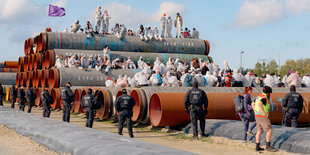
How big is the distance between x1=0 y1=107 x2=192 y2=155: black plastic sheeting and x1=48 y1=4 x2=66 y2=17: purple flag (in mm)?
21519

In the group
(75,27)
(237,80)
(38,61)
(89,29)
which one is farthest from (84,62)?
(237,80)

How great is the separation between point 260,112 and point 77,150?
174 inches

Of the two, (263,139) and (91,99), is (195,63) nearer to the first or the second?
(91,99)

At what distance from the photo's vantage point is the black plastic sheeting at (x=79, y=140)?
5875 millimetres

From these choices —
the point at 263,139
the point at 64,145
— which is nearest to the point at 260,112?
the point at 263,139

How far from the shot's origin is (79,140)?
7125 mm

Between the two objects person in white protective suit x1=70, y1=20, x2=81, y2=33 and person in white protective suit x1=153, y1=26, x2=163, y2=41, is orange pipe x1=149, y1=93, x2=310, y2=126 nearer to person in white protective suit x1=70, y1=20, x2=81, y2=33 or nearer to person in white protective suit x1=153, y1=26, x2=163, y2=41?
person in white protective suit x1=70, y1=20, x2=81, y2=33

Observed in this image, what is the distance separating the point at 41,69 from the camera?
1051 inches

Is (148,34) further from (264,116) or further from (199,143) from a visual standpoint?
(264,116)

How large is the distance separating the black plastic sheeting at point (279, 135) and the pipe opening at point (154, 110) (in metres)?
1.69

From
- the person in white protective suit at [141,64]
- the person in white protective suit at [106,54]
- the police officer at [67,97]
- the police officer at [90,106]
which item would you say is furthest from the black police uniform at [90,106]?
the person in white protective suit at [141,64]

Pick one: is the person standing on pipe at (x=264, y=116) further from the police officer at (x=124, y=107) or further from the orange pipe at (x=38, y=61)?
the orange pipe at (x=38, y=61)

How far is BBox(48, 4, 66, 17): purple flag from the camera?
31281mm

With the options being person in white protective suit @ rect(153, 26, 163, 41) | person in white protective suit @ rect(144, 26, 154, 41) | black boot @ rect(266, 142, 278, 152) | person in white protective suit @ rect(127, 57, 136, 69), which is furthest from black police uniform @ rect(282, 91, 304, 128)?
person in white protective suit @ rect(153, 26, 163, 41)
